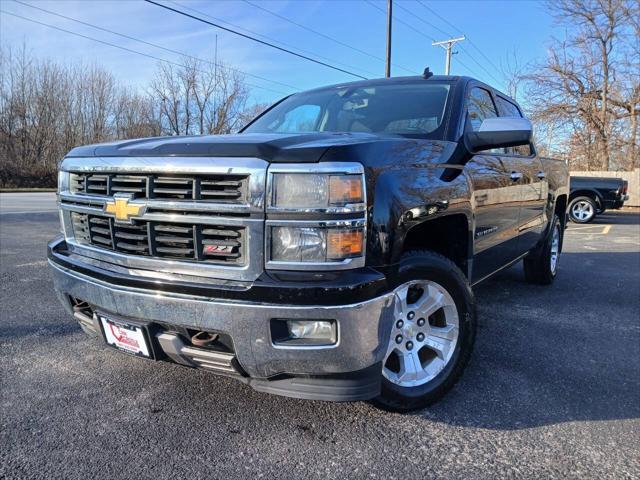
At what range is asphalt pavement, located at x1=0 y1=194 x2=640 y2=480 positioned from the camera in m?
2.10

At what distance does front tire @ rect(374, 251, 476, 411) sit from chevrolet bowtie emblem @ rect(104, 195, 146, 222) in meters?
1.28

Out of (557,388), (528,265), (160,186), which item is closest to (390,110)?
(160,186)

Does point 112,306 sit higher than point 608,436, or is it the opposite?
point 112,306

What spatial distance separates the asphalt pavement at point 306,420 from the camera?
2.10m

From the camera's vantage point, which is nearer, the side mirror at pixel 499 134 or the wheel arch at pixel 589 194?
the side mirror at pixel 499 134

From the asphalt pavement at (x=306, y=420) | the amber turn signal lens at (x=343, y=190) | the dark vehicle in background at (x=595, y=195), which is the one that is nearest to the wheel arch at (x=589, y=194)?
the dark vehicle in background at (x=595, y=195)

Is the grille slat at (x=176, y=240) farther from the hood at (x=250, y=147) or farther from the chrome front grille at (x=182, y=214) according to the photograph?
the hood at (x=250, y=147)

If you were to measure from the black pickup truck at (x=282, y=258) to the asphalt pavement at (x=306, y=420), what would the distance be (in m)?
0.27

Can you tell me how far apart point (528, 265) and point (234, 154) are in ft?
14.9

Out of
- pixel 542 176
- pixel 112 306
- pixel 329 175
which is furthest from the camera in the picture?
pixel 542 176

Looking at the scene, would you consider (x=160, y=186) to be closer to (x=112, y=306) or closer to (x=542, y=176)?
(x=112, y=306)

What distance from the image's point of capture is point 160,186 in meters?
2.23

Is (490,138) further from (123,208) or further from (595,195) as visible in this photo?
(595,195)

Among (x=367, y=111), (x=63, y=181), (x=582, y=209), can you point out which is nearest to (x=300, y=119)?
(x=367, y=111)
